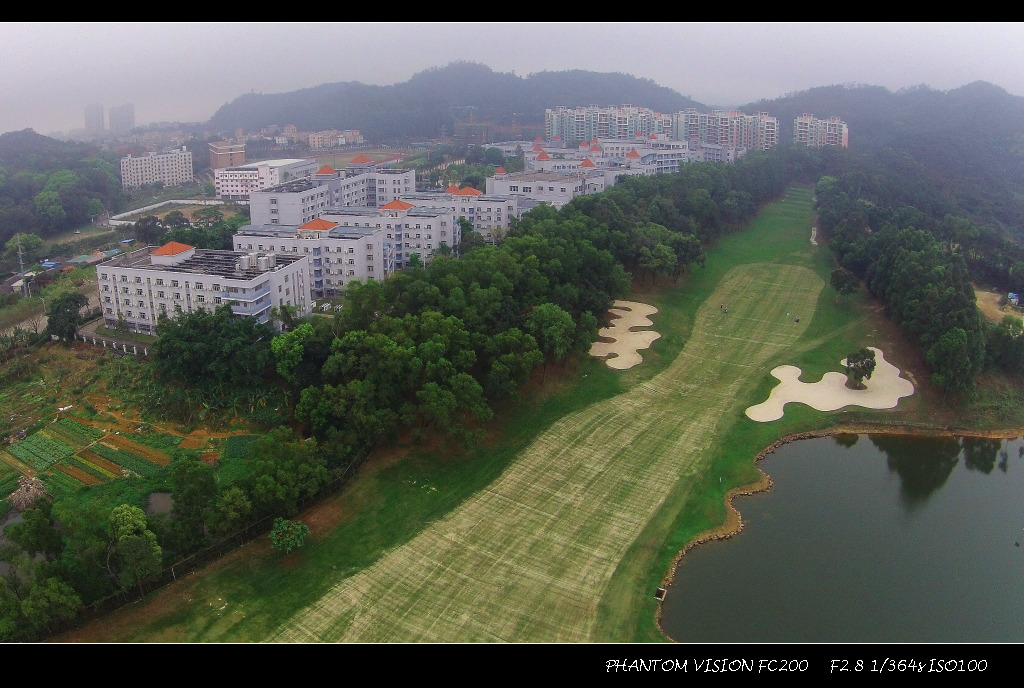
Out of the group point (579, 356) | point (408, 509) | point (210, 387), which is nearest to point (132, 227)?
point (210, 387)

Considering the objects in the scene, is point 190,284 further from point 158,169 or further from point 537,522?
point 158,169

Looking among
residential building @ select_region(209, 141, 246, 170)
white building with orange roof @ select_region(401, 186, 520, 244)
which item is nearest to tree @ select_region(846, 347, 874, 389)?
white building with orange roof @ select_region(401, 186, 520, 244)

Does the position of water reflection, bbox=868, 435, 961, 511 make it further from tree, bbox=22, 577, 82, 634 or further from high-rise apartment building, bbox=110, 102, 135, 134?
high-rise apartment building, bbox=110, 102, 135, 134

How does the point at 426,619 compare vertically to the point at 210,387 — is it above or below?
below

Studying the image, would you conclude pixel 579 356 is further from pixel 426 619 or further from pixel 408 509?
pixel 426 619

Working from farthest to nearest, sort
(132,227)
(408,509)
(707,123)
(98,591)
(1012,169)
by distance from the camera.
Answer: (707,123)
(1012,169)
(132,227)
(408,509)
(98,591)

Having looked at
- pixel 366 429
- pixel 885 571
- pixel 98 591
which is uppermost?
pixel 366 429

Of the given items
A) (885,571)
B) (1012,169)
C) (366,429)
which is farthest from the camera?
(1012,169)
